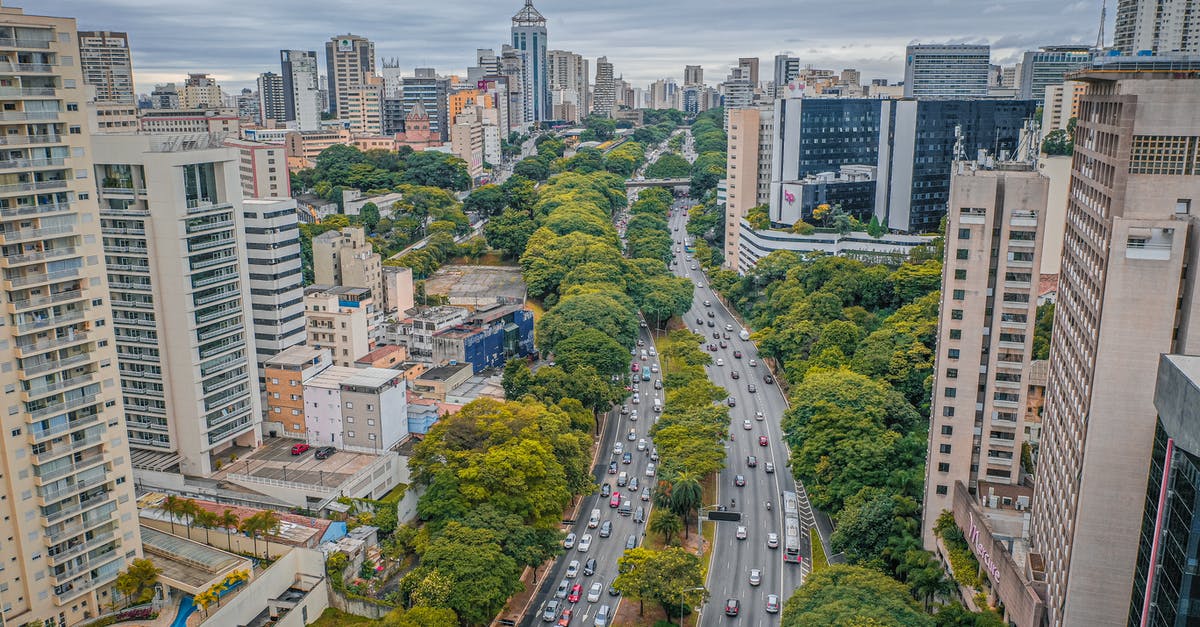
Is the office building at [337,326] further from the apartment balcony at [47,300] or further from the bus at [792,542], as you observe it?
the bus at [792,542]

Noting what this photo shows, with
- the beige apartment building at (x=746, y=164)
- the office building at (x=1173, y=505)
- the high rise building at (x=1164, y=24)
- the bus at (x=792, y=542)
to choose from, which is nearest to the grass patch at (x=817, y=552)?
the bus at (x=792, y=542)

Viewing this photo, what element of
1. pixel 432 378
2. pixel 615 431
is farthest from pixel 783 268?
pixel 432 378

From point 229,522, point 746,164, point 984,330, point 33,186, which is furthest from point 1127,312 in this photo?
point 746,164

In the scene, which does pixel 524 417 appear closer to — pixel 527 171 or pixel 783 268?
pixel 783 268

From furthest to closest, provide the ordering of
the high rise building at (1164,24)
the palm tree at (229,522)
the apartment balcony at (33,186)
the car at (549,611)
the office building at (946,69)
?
the office building at (946,69) → the high rise building at (1164,24) → the car at (549,611) → the palm tree at (229,522) → the apartment balcony at (33,186)

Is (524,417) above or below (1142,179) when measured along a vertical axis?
below

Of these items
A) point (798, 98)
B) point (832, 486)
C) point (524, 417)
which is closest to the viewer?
point (832, 486)
